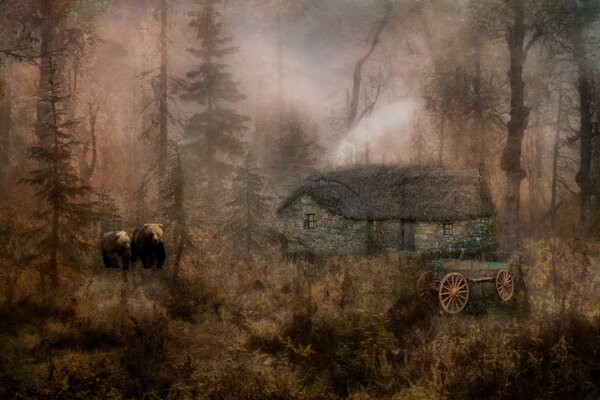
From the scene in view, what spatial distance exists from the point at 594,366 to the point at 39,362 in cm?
1162

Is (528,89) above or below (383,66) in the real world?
below

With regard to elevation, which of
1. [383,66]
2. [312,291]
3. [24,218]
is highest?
[383,66]

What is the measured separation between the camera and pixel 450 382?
9984mm

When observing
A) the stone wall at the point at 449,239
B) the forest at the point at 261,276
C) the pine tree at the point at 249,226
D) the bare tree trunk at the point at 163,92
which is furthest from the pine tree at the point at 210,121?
the stone wall at the point at 449,239

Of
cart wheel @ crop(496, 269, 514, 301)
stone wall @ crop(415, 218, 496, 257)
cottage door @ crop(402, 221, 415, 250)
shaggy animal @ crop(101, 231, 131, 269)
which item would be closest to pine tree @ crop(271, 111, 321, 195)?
cottage door @ crop(402, 221, 415, 250)

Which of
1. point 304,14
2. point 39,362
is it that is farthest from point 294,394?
point 304,14

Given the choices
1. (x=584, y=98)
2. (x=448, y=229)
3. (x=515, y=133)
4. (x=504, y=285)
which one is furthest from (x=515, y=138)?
(x=504, y=285)

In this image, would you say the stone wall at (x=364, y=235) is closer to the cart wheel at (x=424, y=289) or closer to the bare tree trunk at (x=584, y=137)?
the bare tree trunk at (x=584, y=137)

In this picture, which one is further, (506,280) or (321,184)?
(321,184)

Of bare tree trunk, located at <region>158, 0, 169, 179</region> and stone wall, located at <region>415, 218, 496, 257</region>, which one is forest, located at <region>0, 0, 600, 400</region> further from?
stone wall, located at <region>415, 218, 496, 257</region>

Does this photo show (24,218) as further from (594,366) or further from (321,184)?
(594,366)

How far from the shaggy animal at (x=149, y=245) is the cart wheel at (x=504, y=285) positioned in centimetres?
1031

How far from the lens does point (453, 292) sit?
13.9 m

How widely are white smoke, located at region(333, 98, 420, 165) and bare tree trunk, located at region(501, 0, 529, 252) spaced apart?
18.8 meters
